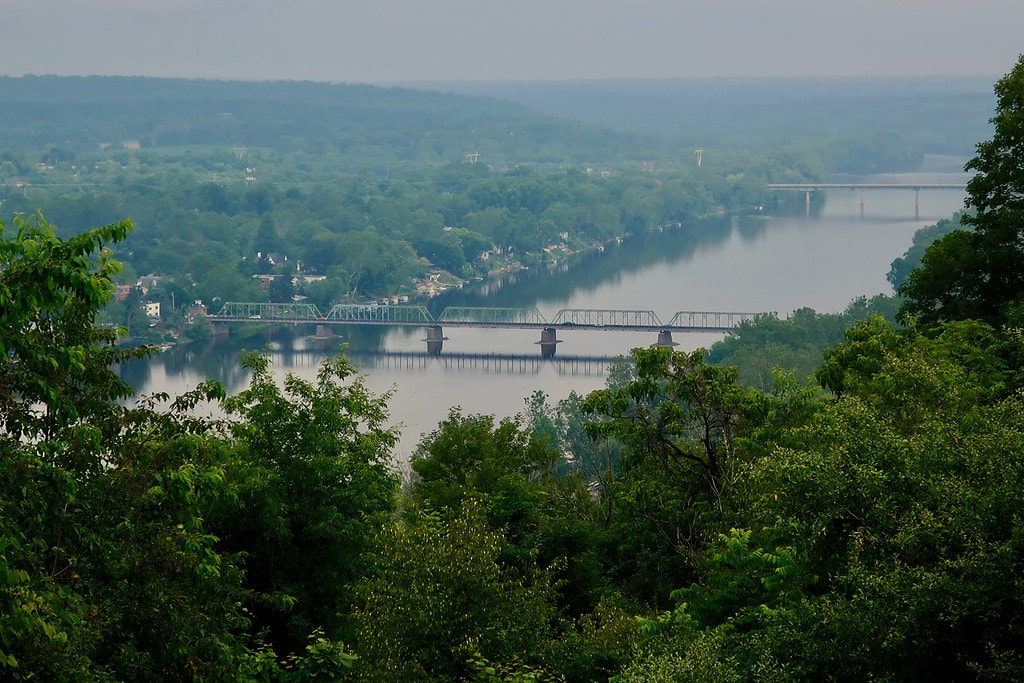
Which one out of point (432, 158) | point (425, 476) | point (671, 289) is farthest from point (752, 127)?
point (425, 476)

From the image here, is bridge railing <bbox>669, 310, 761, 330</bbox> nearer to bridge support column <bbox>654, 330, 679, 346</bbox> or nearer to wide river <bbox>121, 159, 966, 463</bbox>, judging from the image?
wide river <bbox>121, 159, 966, 463</bbox>

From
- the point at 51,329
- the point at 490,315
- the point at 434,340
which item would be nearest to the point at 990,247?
the point at 51,329

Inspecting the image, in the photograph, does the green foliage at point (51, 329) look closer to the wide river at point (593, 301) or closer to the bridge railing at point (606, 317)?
the wide river at point (593, 301)

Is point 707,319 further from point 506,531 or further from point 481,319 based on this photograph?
point 506,531

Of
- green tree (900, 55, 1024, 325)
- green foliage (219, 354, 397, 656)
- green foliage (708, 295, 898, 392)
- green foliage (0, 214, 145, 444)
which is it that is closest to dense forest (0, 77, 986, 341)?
green foliage (708, 295, 898, 392)

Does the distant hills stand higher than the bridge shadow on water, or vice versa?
the distant hills

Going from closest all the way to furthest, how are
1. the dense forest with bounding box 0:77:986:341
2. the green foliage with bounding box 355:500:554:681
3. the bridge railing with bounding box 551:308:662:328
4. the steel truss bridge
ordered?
the green foliage with bounding box 355:500:554:681, the steel truss bridge, the bridge railing with bounding box 551:308:662:328, the dense forest with bounding box 0:77:986:341

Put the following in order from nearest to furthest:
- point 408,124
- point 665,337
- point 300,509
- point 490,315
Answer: point 300,509, point 665,337, point 490,315, point 408,124
